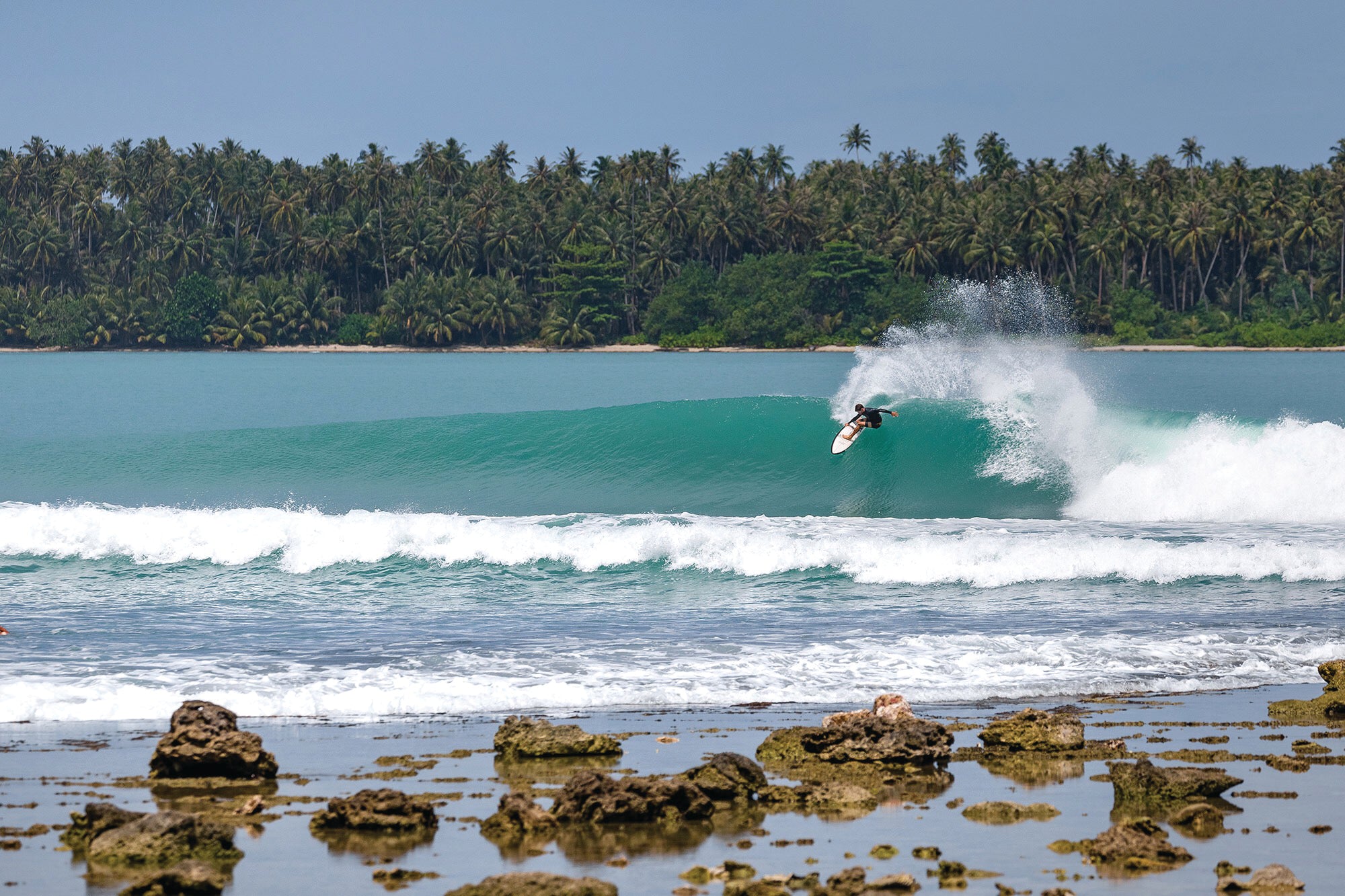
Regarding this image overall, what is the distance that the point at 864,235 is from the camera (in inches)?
4582

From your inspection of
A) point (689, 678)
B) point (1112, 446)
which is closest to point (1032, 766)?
point (689, 678)

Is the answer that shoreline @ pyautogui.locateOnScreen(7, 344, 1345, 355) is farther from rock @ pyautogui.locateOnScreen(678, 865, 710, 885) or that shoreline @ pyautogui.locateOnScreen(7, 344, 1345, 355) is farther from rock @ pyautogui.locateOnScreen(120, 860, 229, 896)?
rock @ pyautogui.locateOnScreen(120, 860, 229, 896)

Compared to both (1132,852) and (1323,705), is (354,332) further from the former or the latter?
(1132,852)

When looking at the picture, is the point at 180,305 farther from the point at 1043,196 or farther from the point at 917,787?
the point at 917,787

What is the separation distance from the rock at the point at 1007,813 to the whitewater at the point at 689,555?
2.88 m

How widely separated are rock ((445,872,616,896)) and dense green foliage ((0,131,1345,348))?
350 ft

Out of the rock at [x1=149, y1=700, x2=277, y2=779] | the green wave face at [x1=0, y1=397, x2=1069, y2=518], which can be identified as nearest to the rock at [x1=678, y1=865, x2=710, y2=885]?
the rock at [x1=149, y1=700, x2=277, y2=779]

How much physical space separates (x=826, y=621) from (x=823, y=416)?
18.3 m

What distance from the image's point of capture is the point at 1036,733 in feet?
25.4

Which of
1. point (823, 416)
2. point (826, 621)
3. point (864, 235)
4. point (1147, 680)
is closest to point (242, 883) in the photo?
point (1147, 680)

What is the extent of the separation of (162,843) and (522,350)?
11601 cm

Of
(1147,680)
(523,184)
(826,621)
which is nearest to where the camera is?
(1147,680)

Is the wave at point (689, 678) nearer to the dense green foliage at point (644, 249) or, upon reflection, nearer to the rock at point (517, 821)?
the rock at point (517, 821)

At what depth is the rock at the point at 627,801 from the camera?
20.8ft
